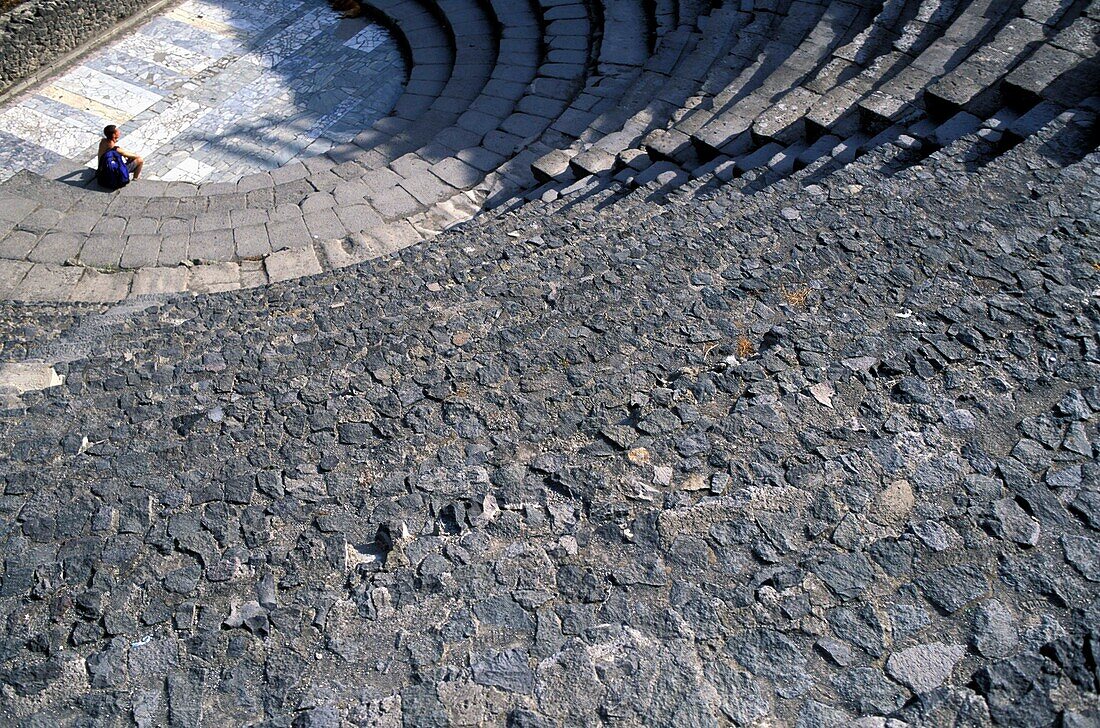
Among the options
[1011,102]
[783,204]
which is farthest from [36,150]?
[1011,102]

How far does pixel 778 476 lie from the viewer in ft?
10.0

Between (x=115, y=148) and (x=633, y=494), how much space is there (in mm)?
6600

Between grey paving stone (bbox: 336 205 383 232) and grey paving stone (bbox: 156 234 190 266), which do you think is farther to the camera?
grey paving stone (bbox: 336 205 383 232)

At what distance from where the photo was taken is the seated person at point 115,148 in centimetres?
768

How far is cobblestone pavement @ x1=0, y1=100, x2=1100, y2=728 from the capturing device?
98.7 inches

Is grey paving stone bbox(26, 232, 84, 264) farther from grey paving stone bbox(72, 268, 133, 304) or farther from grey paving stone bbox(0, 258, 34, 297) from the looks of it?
grey paving stone bbox(72, 268, 133, 304)

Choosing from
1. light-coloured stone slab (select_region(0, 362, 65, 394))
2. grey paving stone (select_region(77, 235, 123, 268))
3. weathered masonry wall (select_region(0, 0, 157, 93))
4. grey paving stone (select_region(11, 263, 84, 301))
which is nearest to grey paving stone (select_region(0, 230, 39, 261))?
grey paving stone (select_region(11, 263, 84, 301))

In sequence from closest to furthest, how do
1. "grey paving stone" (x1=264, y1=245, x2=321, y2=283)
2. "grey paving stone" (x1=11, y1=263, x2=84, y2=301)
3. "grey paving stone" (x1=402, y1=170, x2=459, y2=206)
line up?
1. "grey paving stone" (x1=11, y1=263, x2=84, y2=301)
2. "grey paving stone" (x1=264, y1=245, x2=321, y2=283)
3. "grey paving stone" (x1=402, y1=170, x2=459, y2=206)

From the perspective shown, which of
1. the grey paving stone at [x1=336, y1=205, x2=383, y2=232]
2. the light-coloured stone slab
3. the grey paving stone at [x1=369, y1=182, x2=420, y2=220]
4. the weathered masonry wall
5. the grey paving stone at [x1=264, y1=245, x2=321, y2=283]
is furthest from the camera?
the weathered masonry wall

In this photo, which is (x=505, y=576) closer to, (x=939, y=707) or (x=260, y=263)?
(x=939, y=707)

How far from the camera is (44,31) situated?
9016mm

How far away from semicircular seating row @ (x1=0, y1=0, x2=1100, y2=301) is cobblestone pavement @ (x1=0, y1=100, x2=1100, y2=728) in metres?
1.08

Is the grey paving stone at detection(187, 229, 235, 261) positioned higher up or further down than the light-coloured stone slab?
further down

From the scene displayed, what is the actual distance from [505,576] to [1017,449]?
1799 millimetres
